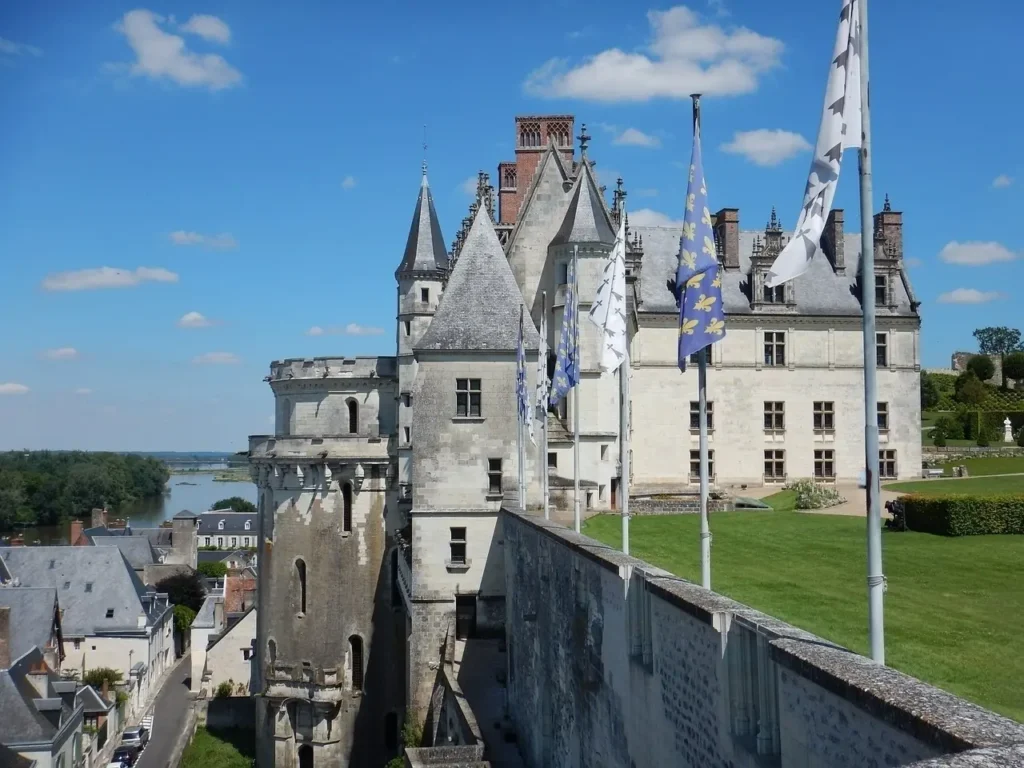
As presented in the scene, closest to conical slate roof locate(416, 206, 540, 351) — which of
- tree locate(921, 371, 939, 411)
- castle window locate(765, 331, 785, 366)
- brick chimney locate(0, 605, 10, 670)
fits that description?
castle window locate(765, 331, 785, 366)

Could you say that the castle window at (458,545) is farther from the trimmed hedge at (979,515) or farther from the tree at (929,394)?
the tree at (929,394)

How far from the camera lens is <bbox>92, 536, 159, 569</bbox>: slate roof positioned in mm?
75625

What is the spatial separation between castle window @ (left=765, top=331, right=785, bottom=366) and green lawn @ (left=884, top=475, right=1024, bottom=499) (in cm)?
718

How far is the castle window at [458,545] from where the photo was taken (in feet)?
85.4

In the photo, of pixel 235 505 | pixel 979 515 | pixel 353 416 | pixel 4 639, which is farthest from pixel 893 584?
pixel 235 505

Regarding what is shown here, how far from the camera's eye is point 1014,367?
7406 cm

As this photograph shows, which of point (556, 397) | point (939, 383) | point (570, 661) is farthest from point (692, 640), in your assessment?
point (939, 383)

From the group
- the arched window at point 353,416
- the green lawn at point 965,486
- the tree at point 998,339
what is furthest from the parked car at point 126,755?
the tree at point 998,339

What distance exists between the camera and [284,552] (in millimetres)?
33750

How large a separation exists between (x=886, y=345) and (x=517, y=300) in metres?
22.7

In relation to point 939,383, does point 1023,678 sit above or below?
below

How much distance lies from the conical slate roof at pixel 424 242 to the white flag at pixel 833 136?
2882cm

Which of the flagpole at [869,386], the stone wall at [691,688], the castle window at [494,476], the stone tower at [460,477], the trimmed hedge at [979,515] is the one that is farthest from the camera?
the castle window at [494,476]

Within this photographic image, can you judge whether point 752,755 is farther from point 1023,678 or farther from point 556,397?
point 556,397
